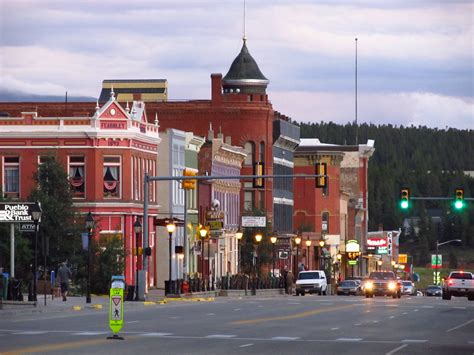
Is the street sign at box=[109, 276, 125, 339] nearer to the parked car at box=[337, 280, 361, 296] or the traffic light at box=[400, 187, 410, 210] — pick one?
the traffic light at box=[400, 187, 410, 210]

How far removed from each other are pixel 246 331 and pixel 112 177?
44.8m

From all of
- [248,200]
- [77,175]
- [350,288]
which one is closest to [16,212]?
[77,175]

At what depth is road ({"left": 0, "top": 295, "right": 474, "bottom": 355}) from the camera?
31.6 m

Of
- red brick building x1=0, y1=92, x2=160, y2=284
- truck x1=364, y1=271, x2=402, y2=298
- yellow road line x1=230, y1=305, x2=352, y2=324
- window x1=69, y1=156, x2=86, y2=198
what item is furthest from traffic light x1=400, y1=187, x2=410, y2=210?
window x1=69, y1=156, x2=86, y2=198

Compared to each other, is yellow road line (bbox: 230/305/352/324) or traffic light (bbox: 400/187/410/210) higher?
traffic light (bbox: 400/187/410/210)

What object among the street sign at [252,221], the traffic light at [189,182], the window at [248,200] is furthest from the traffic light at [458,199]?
the window at [248,200]

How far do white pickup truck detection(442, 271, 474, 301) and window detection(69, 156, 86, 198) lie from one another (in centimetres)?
2147

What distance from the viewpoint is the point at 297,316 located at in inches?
1921

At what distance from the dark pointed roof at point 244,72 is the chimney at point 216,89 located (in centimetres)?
527

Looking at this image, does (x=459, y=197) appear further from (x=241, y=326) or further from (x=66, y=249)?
(x=241, y=326)

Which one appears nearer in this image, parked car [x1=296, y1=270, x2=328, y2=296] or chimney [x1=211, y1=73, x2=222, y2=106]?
parked car [x1=296, y1=270, x2=328, y2=296]

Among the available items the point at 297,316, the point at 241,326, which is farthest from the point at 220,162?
the point at 241,326

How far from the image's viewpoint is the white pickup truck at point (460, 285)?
78.4m

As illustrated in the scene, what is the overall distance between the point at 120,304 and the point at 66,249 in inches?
1638
